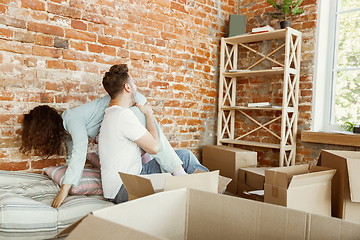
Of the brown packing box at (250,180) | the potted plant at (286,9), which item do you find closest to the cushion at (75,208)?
the brown packing box at (250,180)

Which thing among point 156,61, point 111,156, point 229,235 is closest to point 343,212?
point 229,235

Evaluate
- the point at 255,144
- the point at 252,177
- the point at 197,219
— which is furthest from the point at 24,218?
the point at 255,144

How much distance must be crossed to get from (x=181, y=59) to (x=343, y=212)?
228 centimetres

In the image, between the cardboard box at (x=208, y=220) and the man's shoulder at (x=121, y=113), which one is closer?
the cardboard box at (x=208, y=220)

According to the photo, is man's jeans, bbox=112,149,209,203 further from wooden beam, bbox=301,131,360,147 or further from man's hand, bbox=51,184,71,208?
wooden beam, bbox=301,131,360,147

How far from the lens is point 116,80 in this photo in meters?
2.31

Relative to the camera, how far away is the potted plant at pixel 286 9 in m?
3.25

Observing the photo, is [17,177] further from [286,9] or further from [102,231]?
[286,9]

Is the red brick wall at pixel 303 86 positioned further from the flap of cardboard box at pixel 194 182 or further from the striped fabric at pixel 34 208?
the flap of cardboard box at pixel 194 182

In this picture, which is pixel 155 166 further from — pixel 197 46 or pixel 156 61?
pixel 197 46

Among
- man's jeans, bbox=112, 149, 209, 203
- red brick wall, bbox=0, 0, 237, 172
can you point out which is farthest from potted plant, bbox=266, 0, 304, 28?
man's jeans, bbox=112, 149, 209, 203

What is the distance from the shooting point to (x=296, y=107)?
334 centimetres

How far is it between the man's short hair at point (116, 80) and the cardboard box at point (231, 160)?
143cm

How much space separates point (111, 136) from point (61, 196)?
0.53m
